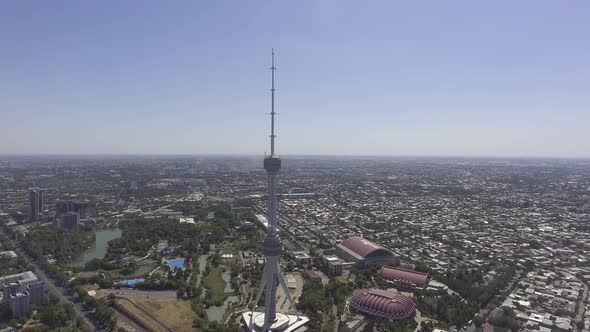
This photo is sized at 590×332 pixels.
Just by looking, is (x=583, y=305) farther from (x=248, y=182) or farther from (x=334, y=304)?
(x=248, y=182)

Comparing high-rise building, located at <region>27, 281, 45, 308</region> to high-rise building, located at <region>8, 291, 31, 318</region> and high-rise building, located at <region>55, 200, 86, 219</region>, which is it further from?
high-rise building, located at <region>55, 200, 86, 219</region>

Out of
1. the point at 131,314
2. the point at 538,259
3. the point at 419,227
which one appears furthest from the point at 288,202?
the point at 131,314

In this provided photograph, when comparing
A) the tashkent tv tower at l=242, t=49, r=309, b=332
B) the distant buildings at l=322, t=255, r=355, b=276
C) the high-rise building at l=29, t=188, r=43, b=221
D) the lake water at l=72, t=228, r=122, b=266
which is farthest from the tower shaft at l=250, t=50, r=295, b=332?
the high-rise building at l=29, t=188, r=43, b=221

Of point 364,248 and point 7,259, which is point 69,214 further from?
point 364,248

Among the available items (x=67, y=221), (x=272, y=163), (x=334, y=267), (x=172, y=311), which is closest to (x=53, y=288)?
(x=172, y=311)

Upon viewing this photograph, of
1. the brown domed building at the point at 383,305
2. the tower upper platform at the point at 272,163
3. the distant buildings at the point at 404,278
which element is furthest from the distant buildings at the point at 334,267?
the tower upper platform at the point at 272,163

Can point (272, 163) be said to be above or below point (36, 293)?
above

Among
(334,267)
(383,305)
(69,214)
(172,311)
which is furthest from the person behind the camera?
(69,214)
